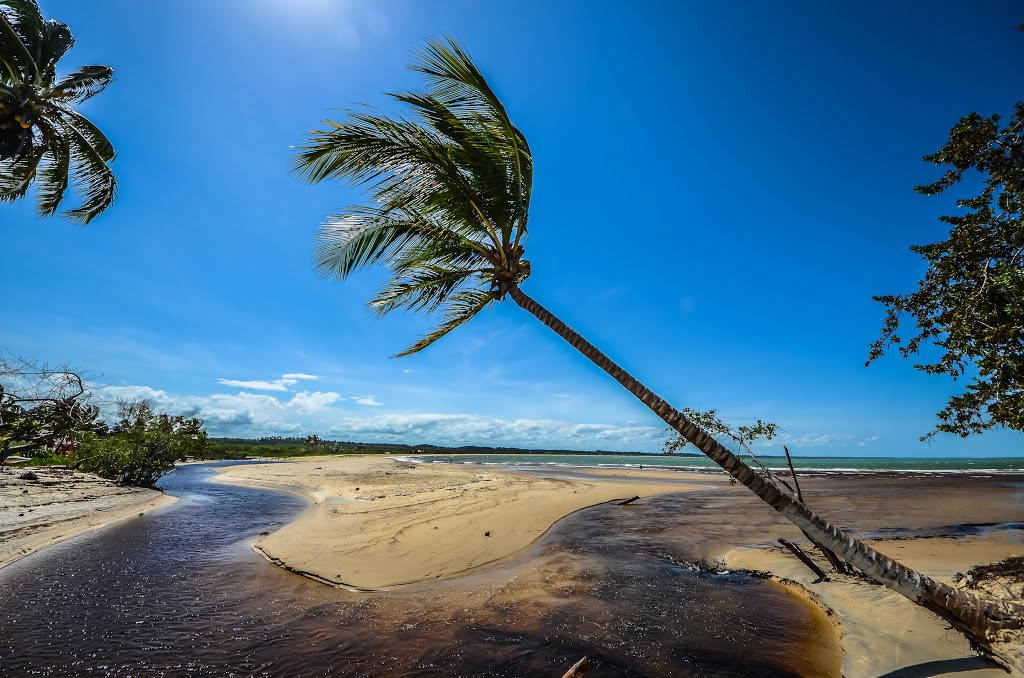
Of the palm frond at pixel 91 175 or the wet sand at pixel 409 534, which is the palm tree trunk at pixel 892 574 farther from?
the palm frond at pixel 91 175

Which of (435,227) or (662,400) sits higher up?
(435,227)

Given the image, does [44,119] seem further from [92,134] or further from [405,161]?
[405,161]

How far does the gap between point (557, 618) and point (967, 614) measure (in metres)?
4.37

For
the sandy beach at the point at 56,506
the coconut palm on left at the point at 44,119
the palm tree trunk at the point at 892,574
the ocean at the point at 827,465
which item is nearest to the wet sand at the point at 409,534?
the sandy beach at the point at 56,506

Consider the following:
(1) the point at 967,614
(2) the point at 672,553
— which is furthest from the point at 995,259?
(2) the point at 672,553

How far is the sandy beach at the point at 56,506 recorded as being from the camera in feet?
31.4

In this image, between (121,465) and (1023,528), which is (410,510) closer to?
(121,465)

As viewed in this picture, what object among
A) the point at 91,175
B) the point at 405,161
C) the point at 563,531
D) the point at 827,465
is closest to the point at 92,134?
the point at 91,175

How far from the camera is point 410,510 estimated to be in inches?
523

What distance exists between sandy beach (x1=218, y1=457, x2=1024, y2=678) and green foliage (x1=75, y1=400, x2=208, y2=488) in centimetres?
963

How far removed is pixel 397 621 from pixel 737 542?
29.1 ft

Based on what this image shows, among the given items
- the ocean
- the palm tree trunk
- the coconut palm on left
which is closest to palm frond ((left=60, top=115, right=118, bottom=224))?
the coconut palm on left

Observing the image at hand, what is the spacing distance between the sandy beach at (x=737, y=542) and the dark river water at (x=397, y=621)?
0.55 m

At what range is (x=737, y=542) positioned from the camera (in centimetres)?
1045
